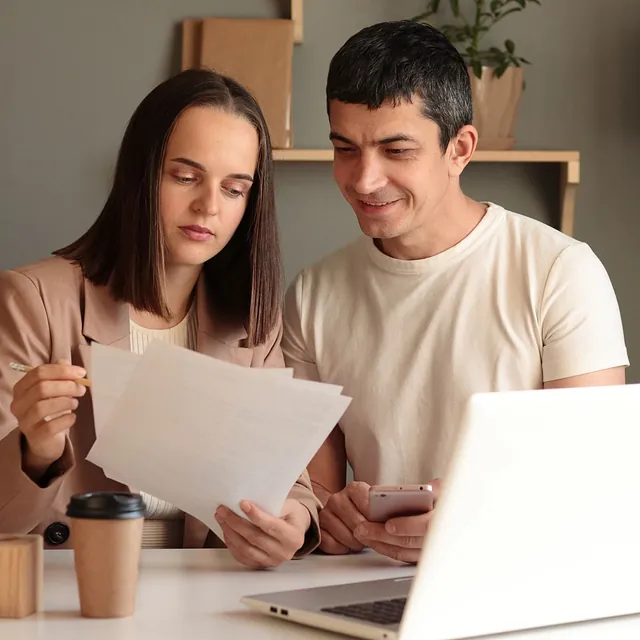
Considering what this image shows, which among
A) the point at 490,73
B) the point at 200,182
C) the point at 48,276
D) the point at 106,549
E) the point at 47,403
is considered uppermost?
the point at 490,73

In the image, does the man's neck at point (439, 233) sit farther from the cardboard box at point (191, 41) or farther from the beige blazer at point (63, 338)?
the cardboard box at point (191, 41)

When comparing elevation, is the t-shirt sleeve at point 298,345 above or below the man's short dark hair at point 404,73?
below

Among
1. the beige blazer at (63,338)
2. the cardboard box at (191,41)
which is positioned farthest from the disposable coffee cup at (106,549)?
the cardboard box at (191,41)

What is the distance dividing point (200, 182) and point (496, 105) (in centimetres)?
124

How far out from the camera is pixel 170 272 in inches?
70.6

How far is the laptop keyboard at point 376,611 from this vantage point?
1.08 meters

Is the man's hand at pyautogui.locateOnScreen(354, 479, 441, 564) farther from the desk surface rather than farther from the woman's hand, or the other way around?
the woman's hand

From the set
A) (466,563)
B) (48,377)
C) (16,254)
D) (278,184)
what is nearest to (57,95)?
(16,254)

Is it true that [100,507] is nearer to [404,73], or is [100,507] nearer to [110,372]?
[110,372]

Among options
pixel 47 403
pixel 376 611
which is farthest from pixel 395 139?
pixel 376 611

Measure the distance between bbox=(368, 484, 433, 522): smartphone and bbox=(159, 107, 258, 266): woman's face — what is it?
0.50 metres

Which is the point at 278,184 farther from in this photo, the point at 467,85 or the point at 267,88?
the point at 467,85

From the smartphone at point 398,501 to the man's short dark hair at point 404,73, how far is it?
0.66 m

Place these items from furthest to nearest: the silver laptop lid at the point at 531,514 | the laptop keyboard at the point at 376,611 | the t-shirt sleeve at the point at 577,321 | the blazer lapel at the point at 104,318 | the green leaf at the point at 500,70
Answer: the green leaf at the point at 500,70
the t-shirt sleeve at the point at 577,321
the blazer lapel at the point at 104,318
the laptop keyboard at the point at 376,611
the silver laptop lid at the point at 531,514
